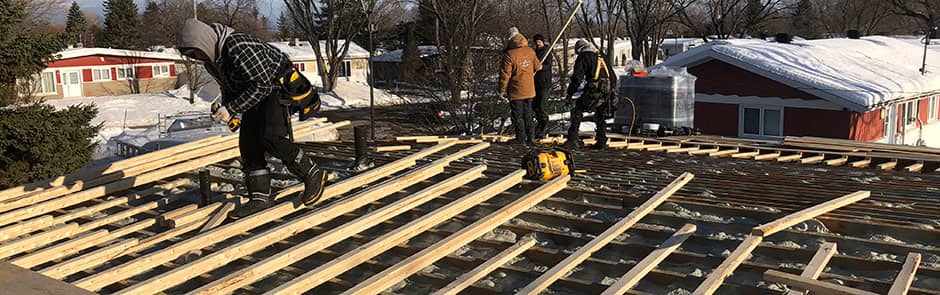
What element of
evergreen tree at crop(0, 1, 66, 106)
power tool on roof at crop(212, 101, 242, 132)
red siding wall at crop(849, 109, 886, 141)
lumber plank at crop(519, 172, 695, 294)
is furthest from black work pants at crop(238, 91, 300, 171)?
red siding wall at crop(849, 109, 886, 141)

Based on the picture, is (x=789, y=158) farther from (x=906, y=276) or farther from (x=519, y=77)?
(x=906, y=276)

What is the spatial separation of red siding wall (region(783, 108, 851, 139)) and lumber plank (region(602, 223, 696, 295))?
1428cm

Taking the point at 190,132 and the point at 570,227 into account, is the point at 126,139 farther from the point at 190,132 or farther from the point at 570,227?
the point at 570,227

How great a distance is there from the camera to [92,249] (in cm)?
462

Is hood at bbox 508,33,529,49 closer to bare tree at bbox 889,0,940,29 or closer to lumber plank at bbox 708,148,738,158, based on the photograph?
lumber plank at bbox 708,148,738,158

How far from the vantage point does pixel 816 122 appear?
17.5 metres

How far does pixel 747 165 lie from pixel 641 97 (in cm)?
934

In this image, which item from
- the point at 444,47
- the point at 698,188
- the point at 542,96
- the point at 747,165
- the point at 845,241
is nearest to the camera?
the point at 845,241

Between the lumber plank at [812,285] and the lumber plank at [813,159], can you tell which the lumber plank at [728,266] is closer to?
the lumber plank at [812,285]

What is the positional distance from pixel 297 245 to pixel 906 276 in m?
3.39

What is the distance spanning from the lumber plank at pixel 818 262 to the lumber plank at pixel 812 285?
57 mm

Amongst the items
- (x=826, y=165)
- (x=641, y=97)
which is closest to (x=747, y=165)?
(x=826, y=165)

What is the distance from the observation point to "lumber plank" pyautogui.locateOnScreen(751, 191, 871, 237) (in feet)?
15.1

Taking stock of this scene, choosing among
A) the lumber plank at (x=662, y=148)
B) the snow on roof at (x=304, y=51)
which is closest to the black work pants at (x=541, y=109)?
the lumber plank at (x=662, y=148)
